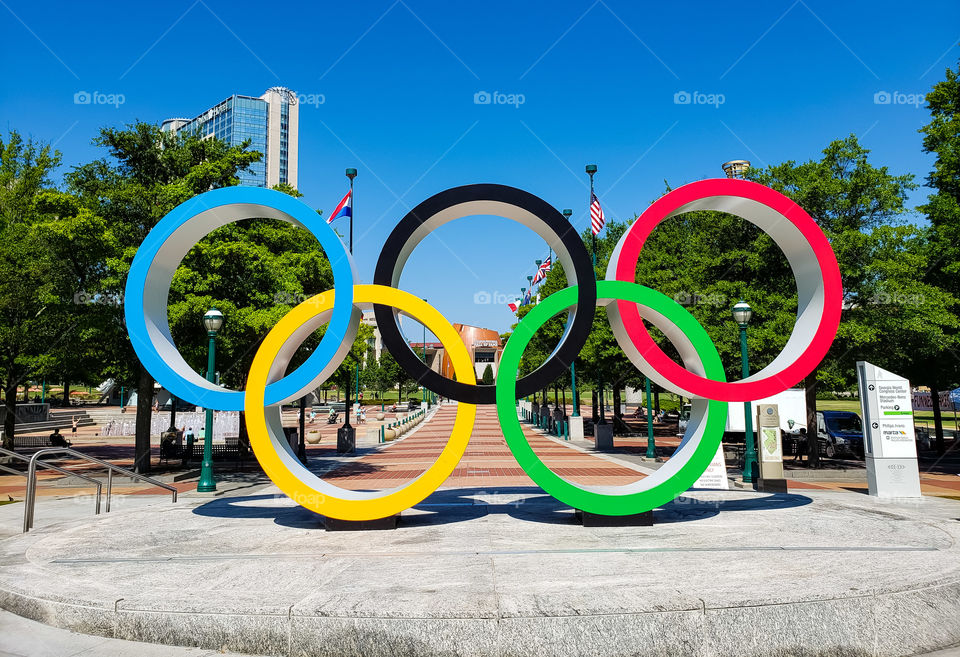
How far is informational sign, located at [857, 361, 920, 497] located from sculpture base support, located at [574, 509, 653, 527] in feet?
21.7

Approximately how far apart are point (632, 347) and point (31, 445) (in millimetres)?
28616

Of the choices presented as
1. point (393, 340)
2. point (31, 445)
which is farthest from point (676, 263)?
point (31, 445)

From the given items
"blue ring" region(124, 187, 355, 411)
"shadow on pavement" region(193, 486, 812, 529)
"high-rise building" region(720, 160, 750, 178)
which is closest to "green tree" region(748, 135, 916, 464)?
"shadow on pavement" region(193, 486, 812, 529)

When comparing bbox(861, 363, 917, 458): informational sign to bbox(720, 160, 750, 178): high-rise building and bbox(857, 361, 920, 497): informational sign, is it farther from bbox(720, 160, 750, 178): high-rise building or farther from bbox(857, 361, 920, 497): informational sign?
bbox(720, 160, 750, 178): high-rise building

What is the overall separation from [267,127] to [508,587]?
635ft

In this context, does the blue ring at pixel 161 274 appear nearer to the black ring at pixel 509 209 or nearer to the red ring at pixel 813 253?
the black ring at pixel 509 209

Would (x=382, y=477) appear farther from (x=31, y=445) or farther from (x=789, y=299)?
(x=31, y=445)

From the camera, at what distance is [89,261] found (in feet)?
57.1

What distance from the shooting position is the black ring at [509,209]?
9.34 m

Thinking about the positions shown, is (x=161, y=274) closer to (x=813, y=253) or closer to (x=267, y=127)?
(x=813, y=253)

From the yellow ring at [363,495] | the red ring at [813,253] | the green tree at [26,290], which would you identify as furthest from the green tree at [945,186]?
the green tree at [26,290]

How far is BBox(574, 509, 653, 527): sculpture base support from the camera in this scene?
9.59m

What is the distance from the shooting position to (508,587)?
620 cm

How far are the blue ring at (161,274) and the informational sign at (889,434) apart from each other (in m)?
11.2
